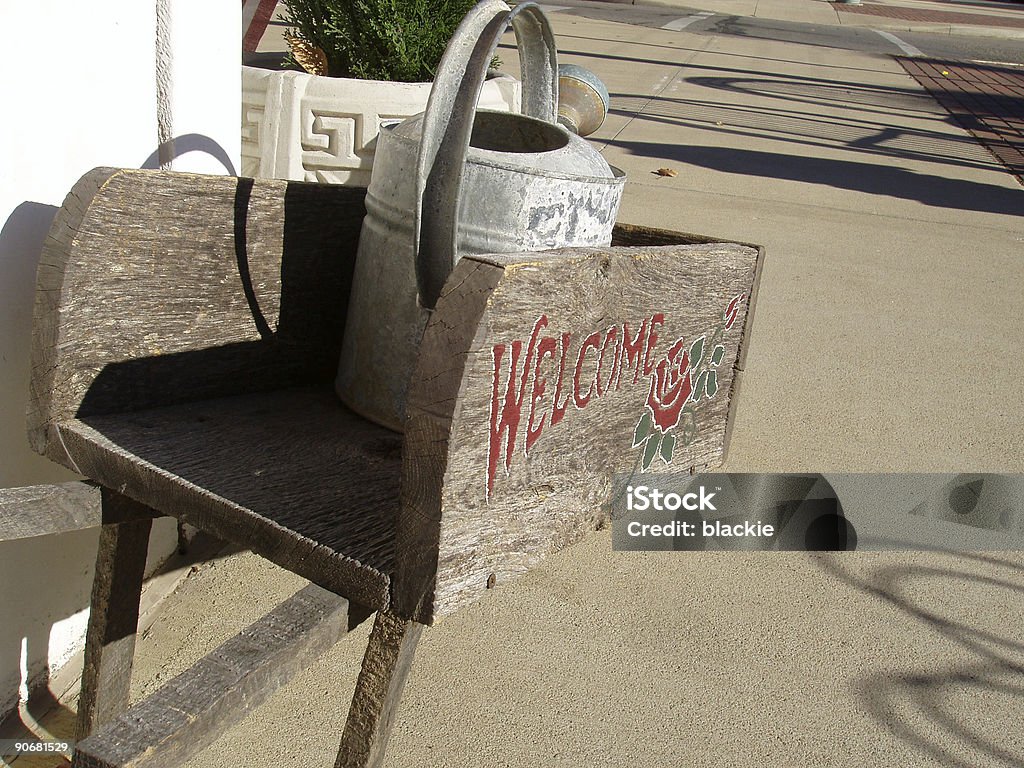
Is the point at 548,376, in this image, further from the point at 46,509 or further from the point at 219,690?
the point at 46,509

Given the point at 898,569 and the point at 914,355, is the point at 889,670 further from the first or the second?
the point at 914,355

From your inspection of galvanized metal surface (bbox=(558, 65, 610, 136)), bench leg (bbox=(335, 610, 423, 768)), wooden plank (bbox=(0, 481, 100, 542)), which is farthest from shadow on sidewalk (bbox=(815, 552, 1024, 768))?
galvanized metal surface (bbox=(558, 65, 610, 136))

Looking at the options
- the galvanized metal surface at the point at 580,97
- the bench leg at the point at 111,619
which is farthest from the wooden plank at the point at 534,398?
the galvanized metal surface at the point at 580,97

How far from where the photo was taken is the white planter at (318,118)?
10.5ft

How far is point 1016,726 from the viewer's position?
201cm

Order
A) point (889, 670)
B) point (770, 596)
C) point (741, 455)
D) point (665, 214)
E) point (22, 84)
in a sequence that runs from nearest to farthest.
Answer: point (22, 84) < point (889, 670) < point (770, 596) < point (741, 455) < point (665, 214)

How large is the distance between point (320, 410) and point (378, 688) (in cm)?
76

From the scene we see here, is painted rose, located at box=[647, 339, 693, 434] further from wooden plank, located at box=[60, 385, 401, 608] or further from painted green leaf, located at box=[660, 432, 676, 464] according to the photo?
wooden plank, located at box=[60, 385, 401, 608]

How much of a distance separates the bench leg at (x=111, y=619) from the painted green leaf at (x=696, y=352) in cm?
102

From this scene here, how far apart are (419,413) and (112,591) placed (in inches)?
33.5

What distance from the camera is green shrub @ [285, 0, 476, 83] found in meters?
3.72

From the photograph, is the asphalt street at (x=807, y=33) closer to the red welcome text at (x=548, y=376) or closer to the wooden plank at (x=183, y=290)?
the wooden plank at (x=183, y=290)

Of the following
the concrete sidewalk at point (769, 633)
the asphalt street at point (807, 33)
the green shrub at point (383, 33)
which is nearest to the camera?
the concrete sidewalk at point (769, 633)

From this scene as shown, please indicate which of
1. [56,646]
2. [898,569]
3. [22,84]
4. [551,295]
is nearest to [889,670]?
[898,569]
